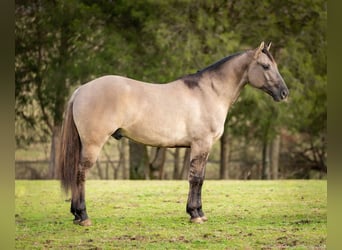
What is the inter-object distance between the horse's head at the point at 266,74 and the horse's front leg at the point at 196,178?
1078 millimetres

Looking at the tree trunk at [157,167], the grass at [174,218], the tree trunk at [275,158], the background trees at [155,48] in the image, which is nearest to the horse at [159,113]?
the grass at [174,218]

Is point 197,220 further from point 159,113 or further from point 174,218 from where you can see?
point 159,113

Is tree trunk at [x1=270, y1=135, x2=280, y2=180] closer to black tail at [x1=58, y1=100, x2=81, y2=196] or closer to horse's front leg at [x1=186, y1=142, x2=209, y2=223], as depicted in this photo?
horse's front leg at [x1=186, y1=142, x2=209, y2=223]

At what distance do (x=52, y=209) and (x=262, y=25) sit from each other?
951 cm

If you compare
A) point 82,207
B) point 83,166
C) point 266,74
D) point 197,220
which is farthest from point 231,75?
point 82,207

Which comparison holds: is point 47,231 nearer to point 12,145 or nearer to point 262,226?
point 262,226

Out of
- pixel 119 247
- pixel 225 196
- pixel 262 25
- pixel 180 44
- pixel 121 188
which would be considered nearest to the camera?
pixel 119 247

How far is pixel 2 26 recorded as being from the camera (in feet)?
3.64

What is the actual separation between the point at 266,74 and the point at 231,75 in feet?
1.38

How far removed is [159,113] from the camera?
596cm

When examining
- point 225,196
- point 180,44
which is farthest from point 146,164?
point 225,196

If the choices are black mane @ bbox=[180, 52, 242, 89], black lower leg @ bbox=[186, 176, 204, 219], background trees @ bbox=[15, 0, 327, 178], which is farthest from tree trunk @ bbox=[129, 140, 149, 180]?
black lower leg @ bbox=[186, 176, 204, 219]

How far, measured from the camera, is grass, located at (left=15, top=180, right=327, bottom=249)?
5.14 meters

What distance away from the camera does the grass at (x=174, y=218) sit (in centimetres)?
514
